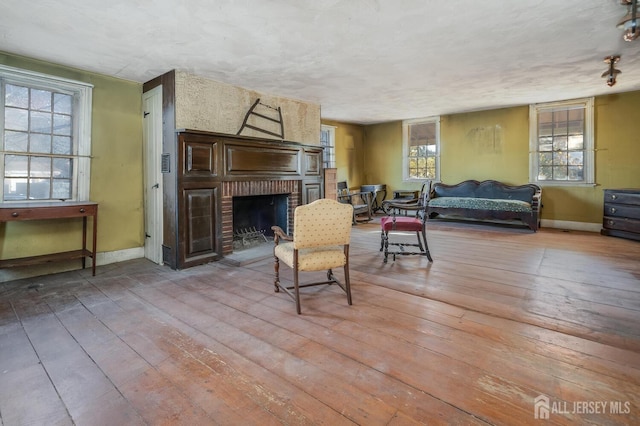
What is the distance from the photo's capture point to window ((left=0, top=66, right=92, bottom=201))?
344cm

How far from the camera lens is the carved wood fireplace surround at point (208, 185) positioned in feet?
12.5

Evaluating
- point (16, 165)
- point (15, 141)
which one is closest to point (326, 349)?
point (16, 165)

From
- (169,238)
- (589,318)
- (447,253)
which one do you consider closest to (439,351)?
(589,318)

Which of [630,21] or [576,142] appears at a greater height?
[630,21]

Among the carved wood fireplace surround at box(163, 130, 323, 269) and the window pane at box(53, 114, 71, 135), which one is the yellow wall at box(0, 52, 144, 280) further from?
the carved wood fireplace surround at box(163, 130, 323, 269)

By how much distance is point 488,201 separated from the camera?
6430 millimetres

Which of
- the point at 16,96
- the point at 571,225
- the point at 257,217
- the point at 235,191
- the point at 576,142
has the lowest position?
the point at 571,225

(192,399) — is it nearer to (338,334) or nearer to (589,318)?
(338,334)

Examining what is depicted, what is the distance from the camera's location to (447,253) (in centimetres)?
443

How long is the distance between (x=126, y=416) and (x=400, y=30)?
353cm

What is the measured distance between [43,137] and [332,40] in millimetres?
3500

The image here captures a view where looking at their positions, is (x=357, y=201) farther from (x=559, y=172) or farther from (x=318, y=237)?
(x=318, y=237)

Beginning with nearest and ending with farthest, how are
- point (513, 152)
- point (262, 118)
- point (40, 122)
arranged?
point (40, 122) < point (262, 118) < point (513, 152)

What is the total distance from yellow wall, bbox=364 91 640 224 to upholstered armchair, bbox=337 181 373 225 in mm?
870
